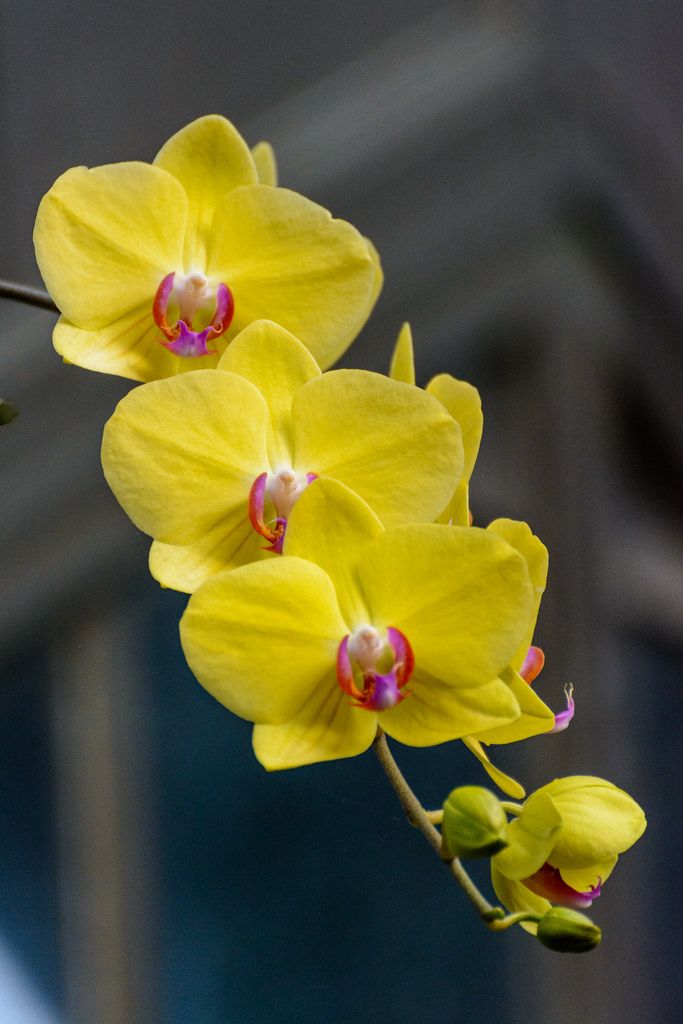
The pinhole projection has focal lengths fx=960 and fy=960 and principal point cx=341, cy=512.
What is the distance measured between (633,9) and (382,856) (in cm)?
122

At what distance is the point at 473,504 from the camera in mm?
1079

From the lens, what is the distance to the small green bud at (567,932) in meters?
0.24

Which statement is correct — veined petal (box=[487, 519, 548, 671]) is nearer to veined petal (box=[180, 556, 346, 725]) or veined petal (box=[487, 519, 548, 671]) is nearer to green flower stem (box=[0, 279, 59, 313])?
veined petal (box=[180, 556, 346, 725])

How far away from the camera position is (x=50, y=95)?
1100 millimetres

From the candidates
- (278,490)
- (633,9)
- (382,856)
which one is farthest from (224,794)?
(633,9)

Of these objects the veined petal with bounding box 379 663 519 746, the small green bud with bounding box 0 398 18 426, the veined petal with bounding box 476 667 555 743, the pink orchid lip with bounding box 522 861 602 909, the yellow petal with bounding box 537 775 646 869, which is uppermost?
the small green bud with bounding box 0 398 18 426

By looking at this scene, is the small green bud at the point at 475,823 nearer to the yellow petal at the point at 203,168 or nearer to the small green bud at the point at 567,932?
the small green bud at the point at 567,932

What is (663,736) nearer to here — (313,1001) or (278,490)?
(313,1001)

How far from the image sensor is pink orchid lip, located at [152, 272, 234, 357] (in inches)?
11.6

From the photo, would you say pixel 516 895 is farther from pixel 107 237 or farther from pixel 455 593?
pixel 107 237

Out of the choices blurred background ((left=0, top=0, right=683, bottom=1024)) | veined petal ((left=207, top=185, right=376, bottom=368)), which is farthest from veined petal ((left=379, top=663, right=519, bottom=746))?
blurred background ((left=0, top=0, right=683, bottom=1024))

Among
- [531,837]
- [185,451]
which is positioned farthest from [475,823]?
[185,451]

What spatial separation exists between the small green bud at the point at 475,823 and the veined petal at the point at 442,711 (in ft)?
0.05

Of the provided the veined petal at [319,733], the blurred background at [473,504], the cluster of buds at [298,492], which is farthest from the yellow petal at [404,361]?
the blurred background at [473,504]
